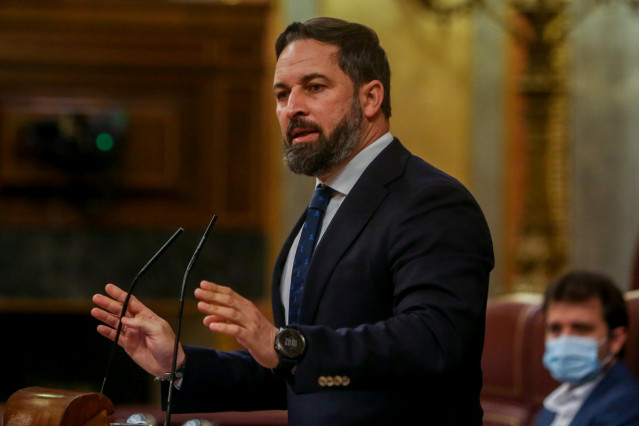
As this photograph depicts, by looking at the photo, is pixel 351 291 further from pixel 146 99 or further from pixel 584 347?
pixel 146 99

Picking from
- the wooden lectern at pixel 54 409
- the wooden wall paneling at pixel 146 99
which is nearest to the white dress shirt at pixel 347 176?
the wooden lectern at pixel 54 409

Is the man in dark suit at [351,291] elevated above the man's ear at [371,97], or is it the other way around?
the man's ear at [371,97]

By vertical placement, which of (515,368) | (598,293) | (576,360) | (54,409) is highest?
(54,409)

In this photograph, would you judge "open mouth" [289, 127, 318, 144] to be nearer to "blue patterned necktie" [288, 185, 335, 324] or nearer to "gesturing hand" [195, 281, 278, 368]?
"blue patterned necktie" [288, 185, 335, 324]

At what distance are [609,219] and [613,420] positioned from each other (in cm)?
279

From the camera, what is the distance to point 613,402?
11.3 feet

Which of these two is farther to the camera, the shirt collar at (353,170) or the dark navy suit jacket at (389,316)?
the shirt collar at (353,170)

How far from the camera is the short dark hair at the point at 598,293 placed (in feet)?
12.0

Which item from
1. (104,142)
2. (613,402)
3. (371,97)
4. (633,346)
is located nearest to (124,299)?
(371,97)

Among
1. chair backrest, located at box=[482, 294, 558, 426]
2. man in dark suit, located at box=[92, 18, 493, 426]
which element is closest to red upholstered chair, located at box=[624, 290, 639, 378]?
chair backrest, located at box=[482, 294, 558, 426]

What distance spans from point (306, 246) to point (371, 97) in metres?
0.33

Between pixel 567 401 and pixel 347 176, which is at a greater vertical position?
pixel 347 176

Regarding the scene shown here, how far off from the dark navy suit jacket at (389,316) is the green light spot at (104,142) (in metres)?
3.97

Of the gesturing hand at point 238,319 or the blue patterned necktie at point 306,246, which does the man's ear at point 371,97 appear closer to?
the blue patterned necktie at point 306,246
